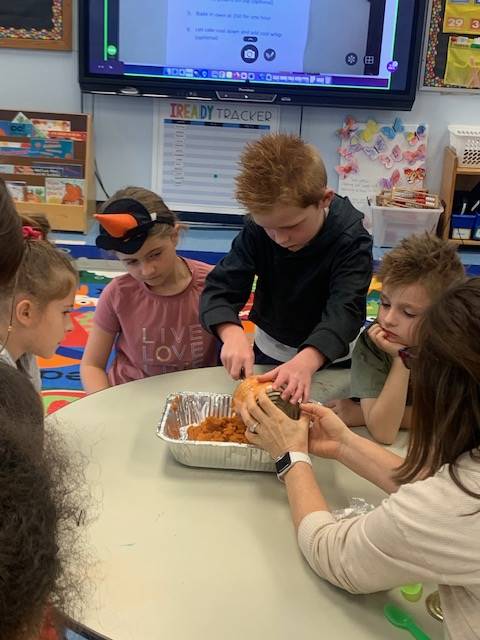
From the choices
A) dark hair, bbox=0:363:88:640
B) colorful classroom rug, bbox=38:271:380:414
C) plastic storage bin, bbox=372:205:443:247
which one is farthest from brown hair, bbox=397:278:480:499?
plastic storage bin, bbox=372:205:443:247

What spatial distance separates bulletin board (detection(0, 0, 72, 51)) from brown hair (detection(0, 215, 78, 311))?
3235 mm

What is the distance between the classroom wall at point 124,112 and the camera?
4.41 metres

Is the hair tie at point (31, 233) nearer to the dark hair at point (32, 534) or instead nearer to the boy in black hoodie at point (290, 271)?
the boy in black hoodie at point (290, 271)

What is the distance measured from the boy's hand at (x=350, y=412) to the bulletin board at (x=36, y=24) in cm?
369

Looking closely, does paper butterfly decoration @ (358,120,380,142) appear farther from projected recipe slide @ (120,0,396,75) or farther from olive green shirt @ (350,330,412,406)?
olive green shirt @ (350,330,412,406)

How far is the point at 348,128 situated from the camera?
4512 mm

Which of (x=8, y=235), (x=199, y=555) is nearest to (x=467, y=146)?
(x=8, y=235)

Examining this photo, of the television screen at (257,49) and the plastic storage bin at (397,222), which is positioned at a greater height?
the television screen at (257,49)

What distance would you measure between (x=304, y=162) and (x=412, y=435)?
0.72 m

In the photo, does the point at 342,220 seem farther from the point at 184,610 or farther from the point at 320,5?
the point at 320,5

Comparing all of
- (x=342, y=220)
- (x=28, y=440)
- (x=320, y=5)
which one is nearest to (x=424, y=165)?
(x=320, y=5)

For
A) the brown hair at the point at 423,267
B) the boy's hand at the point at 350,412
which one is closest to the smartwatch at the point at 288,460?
the boy's hand at the point at 350,412

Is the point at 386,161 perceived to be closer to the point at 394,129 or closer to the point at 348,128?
the point at 394,129

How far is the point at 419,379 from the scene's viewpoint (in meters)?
0.85
